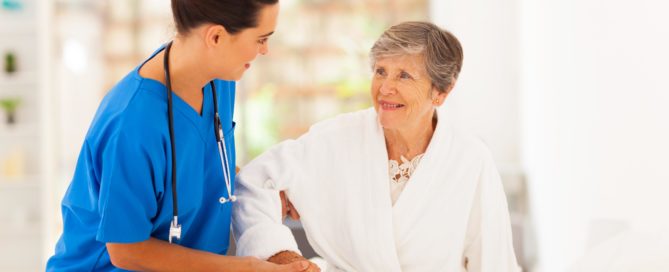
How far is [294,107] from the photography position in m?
6.05

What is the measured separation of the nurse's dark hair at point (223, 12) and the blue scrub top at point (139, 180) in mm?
174

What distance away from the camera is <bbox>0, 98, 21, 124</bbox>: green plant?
16.7 ft

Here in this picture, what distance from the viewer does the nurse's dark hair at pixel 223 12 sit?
1465mm

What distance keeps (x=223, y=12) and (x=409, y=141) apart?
0.74 meters

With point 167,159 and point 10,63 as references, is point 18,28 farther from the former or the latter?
point 167,159

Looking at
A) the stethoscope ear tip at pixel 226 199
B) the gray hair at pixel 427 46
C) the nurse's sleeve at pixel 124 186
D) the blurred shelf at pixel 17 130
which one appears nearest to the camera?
the nurse's sleeve at pixel 124 186

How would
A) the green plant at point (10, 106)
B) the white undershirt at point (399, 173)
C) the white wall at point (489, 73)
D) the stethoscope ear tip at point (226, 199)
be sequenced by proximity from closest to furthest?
the stethoscope ear tip at point (226, 199)
the white undershirt at point (399, 173)
the green plant at point (10, 106)
the white wall at point (489, 73)

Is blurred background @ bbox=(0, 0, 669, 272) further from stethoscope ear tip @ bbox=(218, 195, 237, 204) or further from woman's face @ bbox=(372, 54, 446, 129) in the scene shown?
stethoscope ear tip @ bbox=(218, 195, 237, 204)

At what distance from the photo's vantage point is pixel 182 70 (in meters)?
1.59

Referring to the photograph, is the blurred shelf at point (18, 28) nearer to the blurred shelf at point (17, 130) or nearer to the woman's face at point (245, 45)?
the blurred shelf at point (17, 130)

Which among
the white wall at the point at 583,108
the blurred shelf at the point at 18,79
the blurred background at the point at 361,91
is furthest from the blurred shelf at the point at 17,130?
the white wall at the point at 583,108

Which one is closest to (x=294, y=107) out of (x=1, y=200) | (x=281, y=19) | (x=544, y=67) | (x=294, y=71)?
(x=294, y=71)

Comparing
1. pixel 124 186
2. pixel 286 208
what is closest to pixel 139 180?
pixel 124 186

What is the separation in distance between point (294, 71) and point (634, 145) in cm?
422
